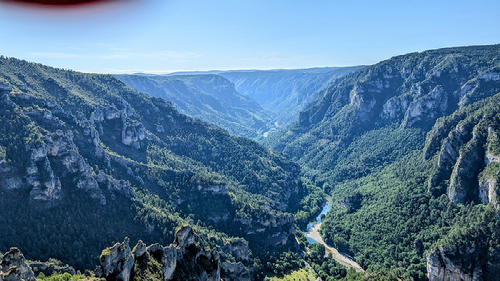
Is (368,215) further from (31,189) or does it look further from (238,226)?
(31,189)

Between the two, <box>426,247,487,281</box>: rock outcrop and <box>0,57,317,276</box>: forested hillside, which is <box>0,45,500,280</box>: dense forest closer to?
<box>426,247,487,281</box>: rock outcrop

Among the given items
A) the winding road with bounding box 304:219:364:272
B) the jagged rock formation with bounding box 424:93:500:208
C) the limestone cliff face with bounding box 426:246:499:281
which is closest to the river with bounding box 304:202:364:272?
the winding road with bounding box 304:219:364:272

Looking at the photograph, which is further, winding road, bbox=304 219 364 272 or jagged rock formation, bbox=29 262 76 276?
winding road, bbox=304 219 364 272

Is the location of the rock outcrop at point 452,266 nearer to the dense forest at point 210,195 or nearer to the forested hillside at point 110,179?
the dense forest at point 210,195

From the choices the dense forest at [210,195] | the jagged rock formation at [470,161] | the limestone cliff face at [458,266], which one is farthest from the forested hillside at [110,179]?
the jagged rock formation at [470,161]

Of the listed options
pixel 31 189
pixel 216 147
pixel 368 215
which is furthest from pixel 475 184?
pixel 31 189

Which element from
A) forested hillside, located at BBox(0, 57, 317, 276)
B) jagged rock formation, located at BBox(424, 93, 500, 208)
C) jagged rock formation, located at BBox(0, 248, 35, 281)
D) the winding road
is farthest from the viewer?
the winding road

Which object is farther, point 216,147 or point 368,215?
point 216,147
